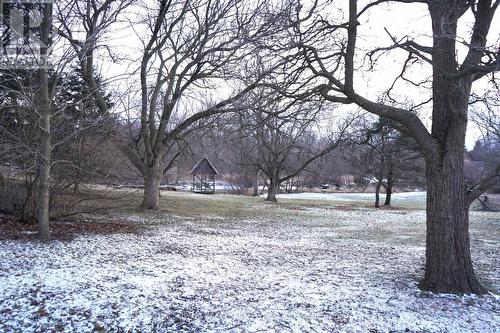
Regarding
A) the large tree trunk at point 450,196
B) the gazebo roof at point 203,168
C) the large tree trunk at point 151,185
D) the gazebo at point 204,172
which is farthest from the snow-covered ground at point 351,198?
the large tree trunk at point 450,196

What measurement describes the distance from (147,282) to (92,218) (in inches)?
316

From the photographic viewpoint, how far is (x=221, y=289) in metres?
6.26

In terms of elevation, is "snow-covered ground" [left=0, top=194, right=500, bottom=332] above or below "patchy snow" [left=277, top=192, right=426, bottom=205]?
below

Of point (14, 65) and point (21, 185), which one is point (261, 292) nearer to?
point (14, 65)

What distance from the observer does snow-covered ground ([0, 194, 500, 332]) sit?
4.98m

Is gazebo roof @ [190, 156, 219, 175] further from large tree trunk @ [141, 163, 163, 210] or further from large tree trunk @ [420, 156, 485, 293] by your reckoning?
large tree trunk @ [420, 156, 485, 293]

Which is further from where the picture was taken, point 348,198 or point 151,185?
point 348,198

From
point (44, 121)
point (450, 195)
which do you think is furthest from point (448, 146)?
point (44, 121)

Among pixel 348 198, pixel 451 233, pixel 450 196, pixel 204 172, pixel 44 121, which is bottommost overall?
pixel 348 198

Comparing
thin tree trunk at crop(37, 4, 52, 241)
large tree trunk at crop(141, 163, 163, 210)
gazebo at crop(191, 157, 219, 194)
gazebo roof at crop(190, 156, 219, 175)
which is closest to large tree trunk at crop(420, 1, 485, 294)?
thin tree trunk at crop(37, 4, 52, 241)

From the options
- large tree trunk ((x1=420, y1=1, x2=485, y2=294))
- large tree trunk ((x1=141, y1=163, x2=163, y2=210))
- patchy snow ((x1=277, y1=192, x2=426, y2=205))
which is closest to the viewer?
large tree trunk ((x1=420, y1=1, x2=485, y2=294))

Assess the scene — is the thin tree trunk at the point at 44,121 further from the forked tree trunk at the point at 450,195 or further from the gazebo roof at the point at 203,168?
the gazebo roof at the point at 203,168

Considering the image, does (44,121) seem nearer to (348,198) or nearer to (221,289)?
(221,289)

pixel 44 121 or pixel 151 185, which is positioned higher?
pixel 44 121
